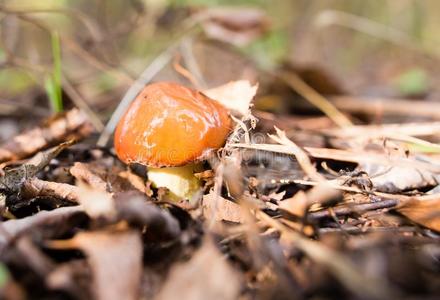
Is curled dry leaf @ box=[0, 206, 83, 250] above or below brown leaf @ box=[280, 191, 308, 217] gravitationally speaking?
below

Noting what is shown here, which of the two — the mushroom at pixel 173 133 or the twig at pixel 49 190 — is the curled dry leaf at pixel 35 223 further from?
the mushroom at pixel 173 133

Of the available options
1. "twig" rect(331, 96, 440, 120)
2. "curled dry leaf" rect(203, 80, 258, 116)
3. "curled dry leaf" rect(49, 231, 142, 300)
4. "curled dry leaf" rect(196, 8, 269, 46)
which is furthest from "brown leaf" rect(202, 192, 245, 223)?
"twig" rect(331, 96, 440, 120)

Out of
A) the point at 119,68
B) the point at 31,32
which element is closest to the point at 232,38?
the point at 119,68

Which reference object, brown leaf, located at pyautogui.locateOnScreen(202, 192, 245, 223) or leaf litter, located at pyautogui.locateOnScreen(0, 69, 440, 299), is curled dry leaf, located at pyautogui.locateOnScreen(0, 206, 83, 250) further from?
brown leaf, located at pyautogui.locateOnScreen(202, 192, 245, 223)

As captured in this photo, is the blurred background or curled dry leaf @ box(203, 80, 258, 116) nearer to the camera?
curled dry leaf @ box(203, 80, 258, 116)

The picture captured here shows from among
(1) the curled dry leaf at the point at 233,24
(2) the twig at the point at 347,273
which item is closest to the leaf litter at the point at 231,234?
(2) the twig at the point at 347,273
